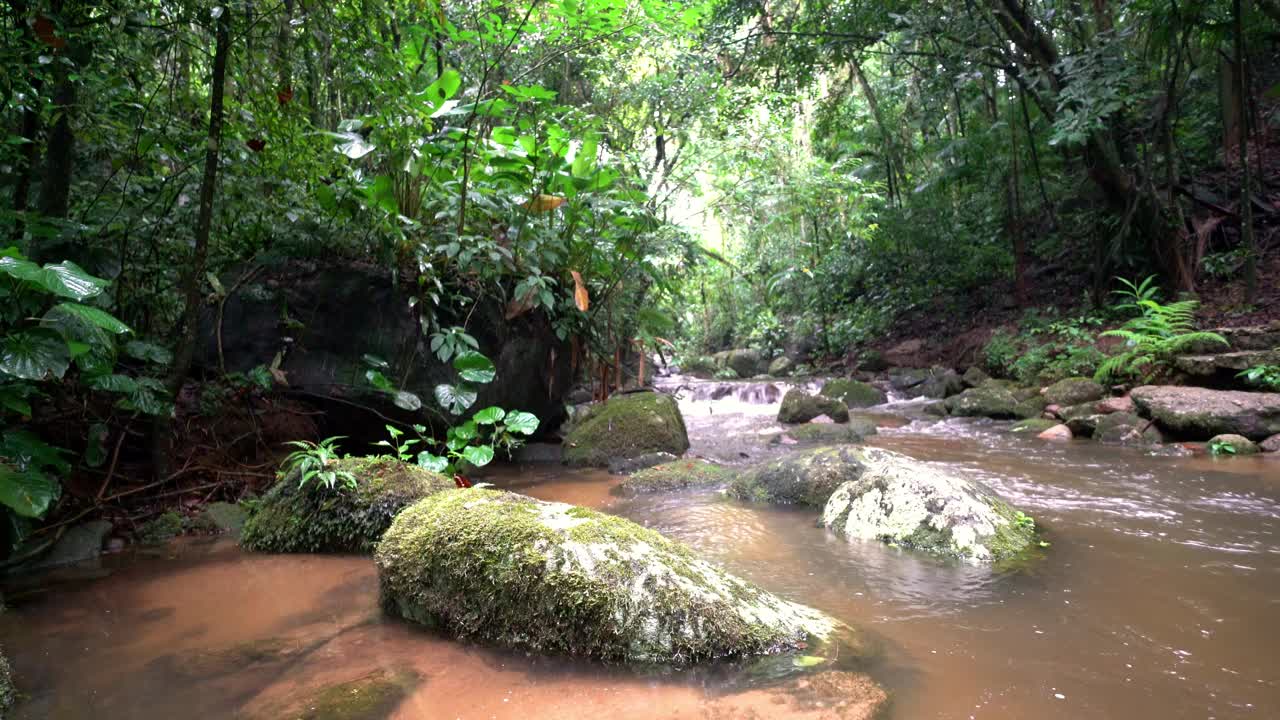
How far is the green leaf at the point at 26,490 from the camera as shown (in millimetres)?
2438

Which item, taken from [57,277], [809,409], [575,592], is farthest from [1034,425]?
[57,277]

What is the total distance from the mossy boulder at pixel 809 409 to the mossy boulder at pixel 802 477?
469 centimetres

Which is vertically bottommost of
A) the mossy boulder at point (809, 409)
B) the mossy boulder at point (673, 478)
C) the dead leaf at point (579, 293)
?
the mossy boulder at point (673, 478)

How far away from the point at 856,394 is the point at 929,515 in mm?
8481

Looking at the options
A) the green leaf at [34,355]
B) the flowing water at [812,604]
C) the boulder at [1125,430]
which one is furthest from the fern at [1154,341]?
the green leaf at [34,355]

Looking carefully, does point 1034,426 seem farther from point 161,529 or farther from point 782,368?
point 782,368

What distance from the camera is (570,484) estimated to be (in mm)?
5559

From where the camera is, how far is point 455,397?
465cm

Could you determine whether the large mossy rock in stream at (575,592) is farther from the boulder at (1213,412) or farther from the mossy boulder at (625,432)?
the boulder at (1213,412)

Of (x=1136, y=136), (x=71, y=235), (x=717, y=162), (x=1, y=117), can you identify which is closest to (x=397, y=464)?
(x=71, y=235)

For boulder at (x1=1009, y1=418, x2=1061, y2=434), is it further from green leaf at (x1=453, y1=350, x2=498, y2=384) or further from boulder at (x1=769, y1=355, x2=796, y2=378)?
boulder at (x1=769, y1=355, x2=796, y2=378)

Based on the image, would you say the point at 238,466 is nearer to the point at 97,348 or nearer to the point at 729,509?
the point at 97,348

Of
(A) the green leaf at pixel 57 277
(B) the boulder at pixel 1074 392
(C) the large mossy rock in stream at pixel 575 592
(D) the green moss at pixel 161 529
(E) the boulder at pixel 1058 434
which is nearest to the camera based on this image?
(A) the green leaf at pixel 57 277

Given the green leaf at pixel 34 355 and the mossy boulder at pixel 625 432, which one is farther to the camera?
the mossy boulder at pixel 625 432
